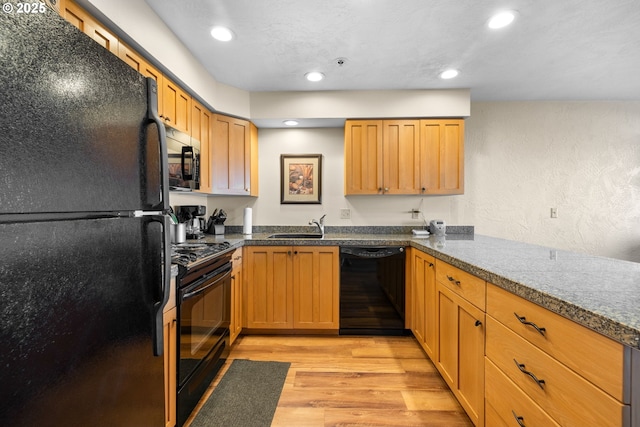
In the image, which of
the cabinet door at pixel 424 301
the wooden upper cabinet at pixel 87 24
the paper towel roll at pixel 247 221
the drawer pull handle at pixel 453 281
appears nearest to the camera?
the wooden upper cabinet at pixel 87 24

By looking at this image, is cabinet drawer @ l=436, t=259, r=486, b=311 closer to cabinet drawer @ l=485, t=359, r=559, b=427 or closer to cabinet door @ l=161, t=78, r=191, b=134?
cabinet drawer @ l=485, t=359, r=559, b=427

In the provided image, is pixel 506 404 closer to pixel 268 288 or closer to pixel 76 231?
pixel 76 231

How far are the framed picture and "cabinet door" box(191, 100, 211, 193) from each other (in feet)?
2.85

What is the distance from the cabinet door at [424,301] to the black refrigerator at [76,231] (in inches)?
68.4

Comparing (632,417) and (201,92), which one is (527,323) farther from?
(201,92)

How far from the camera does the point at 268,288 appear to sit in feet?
8.25

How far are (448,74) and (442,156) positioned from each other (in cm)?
76

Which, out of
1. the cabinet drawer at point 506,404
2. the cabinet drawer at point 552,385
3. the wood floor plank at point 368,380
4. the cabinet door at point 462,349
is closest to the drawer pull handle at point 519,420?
the cabinet drawer at point 506,404

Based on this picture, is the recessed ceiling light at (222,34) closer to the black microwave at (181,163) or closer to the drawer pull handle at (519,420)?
the black microwave at (181,163)

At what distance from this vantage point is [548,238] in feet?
9.97

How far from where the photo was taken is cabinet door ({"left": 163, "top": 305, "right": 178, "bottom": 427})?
4.27 ft

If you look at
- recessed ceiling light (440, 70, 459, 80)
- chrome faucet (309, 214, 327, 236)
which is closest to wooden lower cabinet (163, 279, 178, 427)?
chrome faucet (309, 214, 327, 236)

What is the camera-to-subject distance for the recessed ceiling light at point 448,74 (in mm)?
2378

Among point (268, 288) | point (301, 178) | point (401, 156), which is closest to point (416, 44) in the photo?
point (401, 156)
